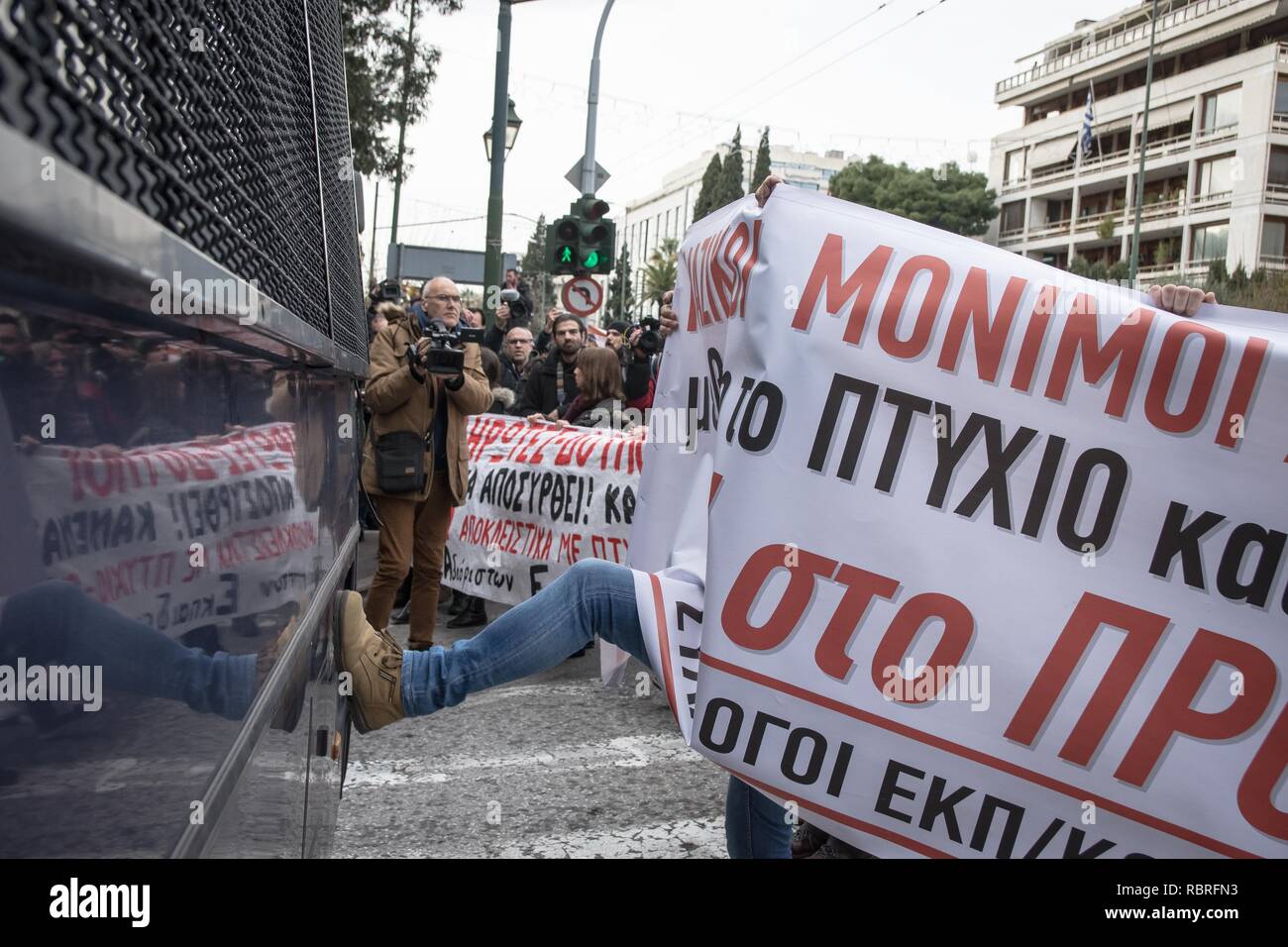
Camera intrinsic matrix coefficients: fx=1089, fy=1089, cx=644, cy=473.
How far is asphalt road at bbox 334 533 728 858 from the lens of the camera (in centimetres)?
361

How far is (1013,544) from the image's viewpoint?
2.29 metres

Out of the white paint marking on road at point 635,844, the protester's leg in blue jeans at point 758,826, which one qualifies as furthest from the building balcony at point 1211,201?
the protester's leg in blue jeans at point 758,826

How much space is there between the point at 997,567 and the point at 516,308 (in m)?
9.07

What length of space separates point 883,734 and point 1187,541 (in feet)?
2.45

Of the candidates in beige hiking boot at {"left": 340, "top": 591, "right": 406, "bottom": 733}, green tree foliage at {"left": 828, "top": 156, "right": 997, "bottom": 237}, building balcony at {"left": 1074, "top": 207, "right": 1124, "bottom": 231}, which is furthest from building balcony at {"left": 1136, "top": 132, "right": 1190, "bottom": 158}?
beige hiking boot at {"left": 340, "top": 591, "right": 406, "bottom": 733}

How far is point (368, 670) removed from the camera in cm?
270

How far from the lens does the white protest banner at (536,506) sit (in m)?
6.48

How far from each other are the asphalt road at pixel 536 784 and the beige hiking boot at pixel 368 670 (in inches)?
36.8

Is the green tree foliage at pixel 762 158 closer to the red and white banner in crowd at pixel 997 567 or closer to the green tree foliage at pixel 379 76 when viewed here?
the green tree foliage at pixel 379 76

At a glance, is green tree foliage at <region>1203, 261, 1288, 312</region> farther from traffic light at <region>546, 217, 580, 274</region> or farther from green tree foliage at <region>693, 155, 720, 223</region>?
green tree foliage at <region>693, 155, 720, 223</region>

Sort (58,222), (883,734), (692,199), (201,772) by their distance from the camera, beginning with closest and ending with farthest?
(58,222), (201,772), (883,734), (692,199)

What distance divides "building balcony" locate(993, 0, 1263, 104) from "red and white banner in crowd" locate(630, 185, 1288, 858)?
66.9 meters

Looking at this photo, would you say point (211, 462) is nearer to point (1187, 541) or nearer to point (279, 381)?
point (279, 381)
